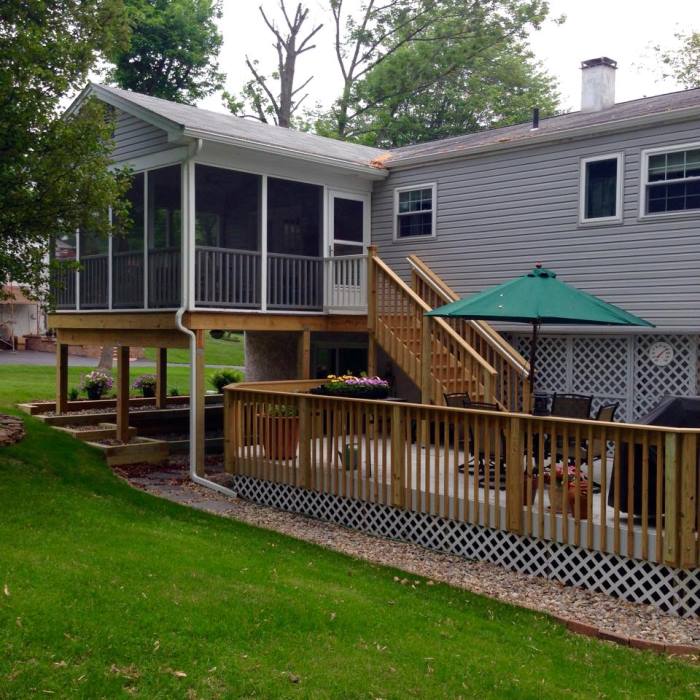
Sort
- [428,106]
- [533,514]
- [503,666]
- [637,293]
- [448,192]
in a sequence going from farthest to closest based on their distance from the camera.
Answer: [428,106]
[448,192]
[637,293]
[533,514]
[503,666]

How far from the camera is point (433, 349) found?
11805mm

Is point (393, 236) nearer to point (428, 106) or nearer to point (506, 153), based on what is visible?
point (506, 153)

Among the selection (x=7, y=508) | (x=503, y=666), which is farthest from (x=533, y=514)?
(x=7, y=508)

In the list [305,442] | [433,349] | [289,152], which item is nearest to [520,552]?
[305,442]

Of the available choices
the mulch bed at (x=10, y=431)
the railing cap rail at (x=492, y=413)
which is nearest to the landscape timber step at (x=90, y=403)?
the mulch bed at (x=10, y=431)

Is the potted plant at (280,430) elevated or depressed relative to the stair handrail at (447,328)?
depressed

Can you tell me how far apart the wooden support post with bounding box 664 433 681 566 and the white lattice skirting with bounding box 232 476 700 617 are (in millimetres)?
254

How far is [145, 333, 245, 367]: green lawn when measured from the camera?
32062 millimetres

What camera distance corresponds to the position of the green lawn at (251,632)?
437 cm

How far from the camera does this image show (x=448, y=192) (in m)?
13.4

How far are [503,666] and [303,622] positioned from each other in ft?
4.25

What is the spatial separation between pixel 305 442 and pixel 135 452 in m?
4.28

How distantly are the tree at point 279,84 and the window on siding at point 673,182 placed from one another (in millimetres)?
19294

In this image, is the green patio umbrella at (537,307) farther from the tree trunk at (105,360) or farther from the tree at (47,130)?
the tree trunk at (105,360)
